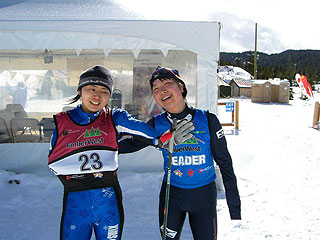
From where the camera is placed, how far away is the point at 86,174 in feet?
5.74

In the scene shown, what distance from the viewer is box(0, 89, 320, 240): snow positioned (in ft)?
10.7

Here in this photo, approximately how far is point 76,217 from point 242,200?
116 inches

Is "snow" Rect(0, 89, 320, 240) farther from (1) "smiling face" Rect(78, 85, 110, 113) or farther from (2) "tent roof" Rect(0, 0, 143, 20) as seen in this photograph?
(2) "tent roof" Rect(0, 0, 143, 20)

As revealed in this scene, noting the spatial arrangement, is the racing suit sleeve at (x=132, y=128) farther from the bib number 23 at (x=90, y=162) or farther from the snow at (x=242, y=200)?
the snow at (x=242, y=200)

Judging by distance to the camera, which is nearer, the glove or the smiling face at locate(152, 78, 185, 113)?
the glove

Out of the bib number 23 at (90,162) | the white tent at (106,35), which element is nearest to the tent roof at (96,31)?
the white tent at (106,35)

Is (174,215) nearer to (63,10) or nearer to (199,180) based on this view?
(199,180)

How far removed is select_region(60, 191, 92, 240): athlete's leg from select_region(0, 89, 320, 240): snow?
59.8 inches

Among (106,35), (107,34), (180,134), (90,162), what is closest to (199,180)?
(180,134)

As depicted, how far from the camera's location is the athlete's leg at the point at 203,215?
1915 millimetres

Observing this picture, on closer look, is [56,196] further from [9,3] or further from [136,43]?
[9,3]

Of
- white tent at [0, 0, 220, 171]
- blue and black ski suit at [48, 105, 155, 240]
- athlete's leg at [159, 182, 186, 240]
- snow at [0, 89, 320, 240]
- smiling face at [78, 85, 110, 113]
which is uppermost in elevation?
white tent at [0, 0, 220, 171]

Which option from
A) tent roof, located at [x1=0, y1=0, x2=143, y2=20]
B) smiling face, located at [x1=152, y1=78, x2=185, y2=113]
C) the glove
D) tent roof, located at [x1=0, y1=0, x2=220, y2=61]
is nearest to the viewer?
the glove

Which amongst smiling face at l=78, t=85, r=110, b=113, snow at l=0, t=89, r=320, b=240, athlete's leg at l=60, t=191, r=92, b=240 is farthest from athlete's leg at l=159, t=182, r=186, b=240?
snow at l=0, t=89, r=320, b=240
